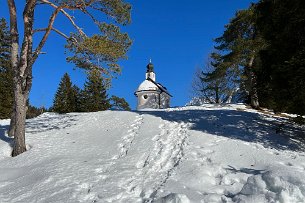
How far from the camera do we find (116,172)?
794 centimetres

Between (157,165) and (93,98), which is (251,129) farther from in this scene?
(93,98)

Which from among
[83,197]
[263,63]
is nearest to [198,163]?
[83,197]

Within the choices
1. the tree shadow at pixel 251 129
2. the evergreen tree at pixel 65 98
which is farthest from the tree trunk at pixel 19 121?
the evergreen tree at pixel 65 98

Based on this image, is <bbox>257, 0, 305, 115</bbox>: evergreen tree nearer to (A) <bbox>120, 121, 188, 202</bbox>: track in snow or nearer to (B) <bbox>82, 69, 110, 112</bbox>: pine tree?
(A) <bbox>120, 121, 188, 202</bbox>: track in snow

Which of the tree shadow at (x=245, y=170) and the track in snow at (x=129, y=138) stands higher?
the track in snow at (x=129, y=138)

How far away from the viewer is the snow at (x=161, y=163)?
19.8 feet

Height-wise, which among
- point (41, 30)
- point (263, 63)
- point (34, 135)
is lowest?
point (34, 135)

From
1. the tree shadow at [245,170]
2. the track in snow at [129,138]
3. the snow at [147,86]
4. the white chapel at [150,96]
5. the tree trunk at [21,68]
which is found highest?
the snow at [147,86]

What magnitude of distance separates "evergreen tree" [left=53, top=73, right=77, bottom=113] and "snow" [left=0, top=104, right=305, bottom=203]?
90.6ft

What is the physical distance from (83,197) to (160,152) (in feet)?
12.0

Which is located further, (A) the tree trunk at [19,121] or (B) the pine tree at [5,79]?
(B) the pine tree at [5,79]

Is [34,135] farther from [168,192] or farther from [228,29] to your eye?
[228,29]

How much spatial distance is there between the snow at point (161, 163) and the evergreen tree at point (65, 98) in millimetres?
27613

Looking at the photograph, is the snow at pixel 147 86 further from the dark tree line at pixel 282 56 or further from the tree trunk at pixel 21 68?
the tree trunk at pixel 21 68
